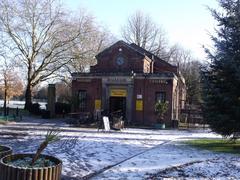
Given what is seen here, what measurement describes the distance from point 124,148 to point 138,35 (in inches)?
2122

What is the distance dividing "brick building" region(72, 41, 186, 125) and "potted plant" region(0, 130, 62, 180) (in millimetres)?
25895

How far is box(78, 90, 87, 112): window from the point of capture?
3653cm

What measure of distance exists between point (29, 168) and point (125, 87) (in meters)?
27.6

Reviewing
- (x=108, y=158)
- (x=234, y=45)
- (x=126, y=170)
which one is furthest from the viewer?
(x=234, y=45)

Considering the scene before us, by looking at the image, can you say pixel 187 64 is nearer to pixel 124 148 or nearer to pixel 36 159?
pixel 124 148

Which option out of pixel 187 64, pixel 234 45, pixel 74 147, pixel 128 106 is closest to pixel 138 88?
pixel 128 106

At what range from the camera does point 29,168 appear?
23.2 feet

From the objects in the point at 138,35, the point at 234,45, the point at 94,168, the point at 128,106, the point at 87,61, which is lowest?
the point at 94,168

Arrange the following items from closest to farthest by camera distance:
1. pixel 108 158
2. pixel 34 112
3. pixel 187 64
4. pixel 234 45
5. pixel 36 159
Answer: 1. pixel 36 159
2. pixel 108 158
3. pixel 234 45
4. pixel 34 112
5. pixel 187 64

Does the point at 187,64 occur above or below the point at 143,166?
above

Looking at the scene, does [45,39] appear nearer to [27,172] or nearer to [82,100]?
[82,100]

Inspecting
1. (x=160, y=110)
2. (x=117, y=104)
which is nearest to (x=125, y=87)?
(x=117, y=104)

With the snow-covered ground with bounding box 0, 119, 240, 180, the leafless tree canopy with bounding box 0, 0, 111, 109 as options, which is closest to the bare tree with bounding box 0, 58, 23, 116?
Answer: the leafless tree canopy with bounding box 0, 0, 111, 109

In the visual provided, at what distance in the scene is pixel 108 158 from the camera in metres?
13.4
